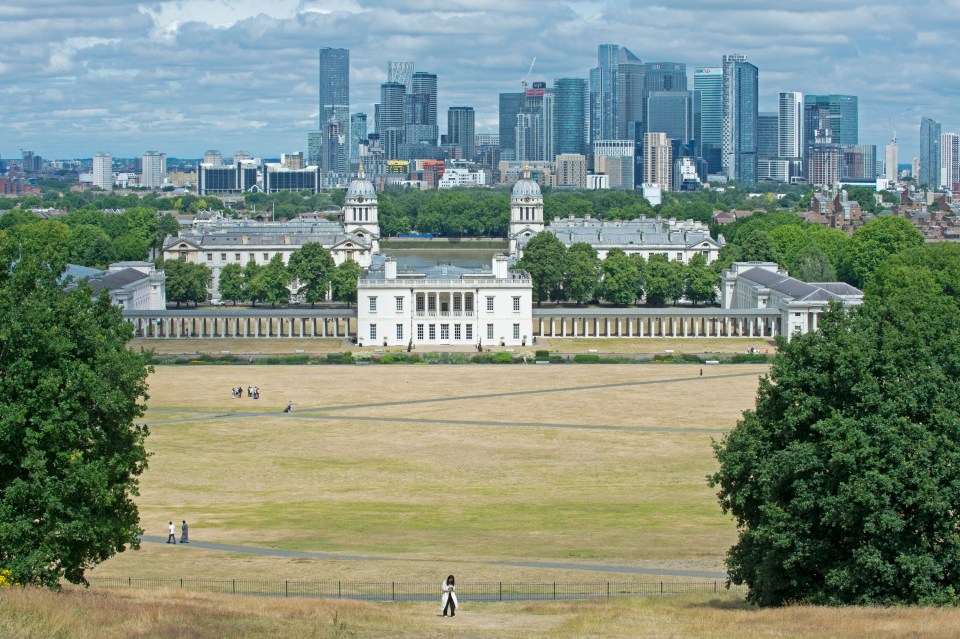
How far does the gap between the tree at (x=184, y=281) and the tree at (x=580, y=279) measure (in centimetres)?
3107

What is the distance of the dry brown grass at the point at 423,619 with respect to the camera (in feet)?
96.7

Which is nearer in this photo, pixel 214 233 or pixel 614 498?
pixel 614 498

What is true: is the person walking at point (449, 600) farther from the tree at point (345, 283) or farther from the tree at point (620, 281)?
the tree at point (620, 281)

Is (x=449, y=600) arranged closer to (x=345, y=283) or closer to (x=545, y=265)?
(x=345, y=283)

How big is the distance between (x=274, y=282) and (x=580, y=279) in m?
25.8

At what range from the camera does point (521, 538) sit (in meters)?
46.6

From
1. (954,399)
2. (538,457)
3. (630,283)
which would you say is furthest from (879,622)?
(630,283)

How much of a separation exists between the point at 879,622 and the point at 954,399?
6.97m

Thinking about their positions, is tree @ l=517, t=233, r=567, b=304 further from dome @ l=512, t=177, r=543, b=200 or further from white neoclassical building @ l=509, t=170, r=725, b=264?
dome @ l=512, t=177, r=543, b=200

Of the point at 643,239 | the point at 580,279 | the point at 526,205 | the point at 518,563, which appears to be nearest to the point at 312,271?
the point at 580,279

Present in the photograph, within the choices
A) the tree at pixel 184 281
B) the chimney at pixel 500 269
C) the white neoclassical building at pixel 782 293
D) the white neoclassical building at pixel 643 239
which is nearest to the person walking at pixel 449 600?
the white neoclassical building at pixel 782 293

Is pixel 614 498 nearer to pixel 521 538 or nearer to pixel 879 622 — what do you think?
pixel 521 538

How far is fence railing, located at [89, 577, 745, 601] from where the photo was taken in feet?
124

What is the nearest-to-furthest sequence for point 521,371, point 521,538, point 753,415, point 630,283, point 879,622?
1. point 879,622
2. point 753,415
3. point 521,538
4. point 521,371
5. point 630,283
